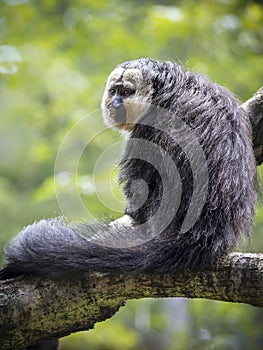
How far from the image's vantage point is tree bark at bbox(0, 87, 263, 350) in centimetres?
221

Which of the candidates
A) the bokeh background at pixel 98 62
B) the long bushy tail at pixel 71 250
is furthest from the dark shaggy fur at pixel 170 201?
the bokeh background at pixel 98 62

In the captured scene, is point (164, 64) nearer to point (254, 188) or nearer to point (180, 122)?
point (180, 122)

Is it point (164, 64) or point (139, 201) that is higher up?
point (164, 64)

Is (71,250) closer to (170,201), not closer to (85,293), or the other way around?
(85,293)

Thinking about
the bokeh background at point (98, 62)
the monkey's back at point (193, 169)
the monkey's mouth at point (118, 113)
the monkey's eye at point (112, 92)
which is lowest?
the monkey's back at point (193, 169)

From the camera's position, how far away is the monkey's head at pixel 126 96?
2.87 m

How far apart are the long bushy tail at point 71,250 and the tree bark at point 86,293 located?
5 centimetres

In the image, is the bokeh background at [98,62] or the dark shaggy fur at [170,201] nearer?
the dark shaggy fur at [170,201]

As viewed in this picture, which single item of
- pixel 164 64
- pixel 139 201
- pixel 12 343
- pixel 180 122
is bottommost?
pixel 12 343

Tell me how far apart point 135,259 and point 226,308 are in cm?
361

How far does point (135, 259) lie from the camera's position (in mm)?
2211

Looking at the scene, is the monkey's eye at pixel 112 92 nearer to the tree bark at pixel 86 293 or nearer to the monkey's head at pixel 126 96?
the monkey's head at pixel 126 96

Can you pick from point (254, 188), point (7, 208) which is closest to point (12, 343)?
point (254, 188)

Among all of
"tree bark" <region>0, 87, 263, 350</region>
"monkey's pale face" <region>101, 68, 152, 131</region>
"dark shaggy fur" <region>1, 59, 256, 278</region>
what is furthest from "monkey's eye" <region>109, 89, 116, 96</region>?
"tree bark" <region>0, 87, 263, 350</region>
